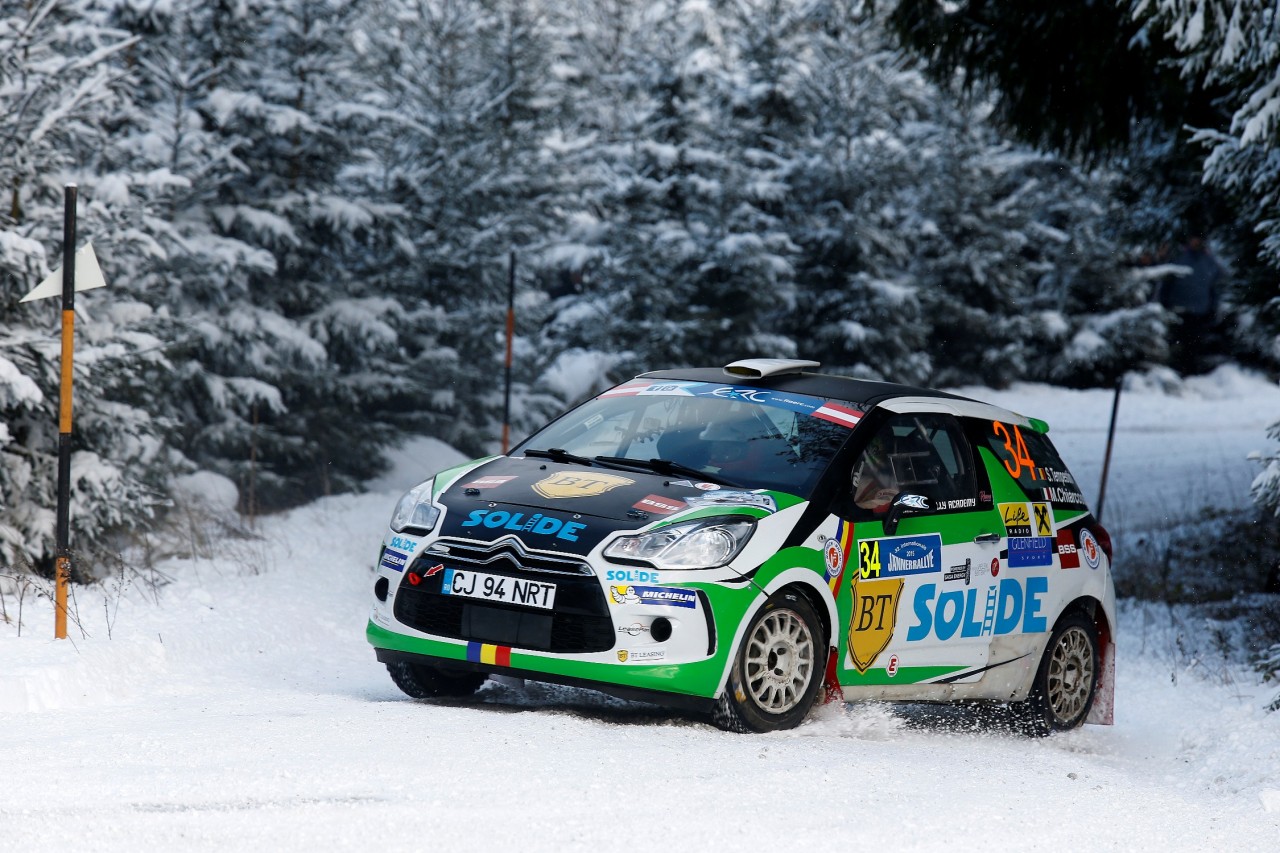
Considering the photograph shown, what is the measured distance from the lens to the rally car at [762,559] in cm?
627

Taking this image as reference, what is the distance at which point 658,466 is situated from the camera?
23.3 feet

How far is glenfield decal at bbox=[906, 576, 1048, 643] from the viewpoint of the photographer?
24.0ft

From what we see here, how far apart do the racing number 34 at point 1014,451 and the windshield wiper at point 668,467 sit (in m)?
1.97

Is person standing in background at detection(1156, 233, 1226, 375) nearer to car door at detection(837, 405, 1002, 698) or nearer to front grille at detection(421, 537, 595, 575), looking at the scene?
car door at detection(837, 405, 1002, 698)

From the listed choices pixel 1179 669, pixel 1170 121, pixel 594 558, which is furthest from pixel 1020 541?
pixel 1170 121

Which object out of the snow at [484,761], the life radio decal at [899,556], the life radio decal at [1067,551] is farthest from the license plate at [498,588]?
the life radio decal at [1067,551]

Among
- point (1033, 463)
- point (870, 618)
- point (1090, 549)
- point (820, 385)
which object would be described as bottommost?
point (870, 618)

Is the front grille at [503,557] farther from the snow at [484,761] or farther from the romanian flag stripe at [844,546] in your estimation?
the romanian flag stripe at [844,546]

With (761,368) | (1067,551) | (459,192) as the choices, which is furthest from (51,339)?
(459,192)

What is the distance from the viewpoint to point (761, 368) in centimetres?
789

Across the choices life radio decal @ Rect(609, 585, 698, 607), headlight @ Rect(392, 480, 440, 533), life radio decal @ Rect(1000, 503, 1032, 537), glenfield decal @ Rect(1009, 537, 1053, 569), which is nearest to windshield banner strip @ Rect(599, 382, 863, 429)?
life radio decal @ Rect(1000, 503, 1032, 537)

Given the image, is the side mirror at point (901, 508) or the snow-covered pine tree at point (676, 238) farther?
the snow-covered pine tree at point (676, 238)

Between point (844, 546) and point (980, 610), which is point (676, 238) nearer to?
point (980, 610)

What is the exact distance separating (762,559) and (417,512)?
1.60m
